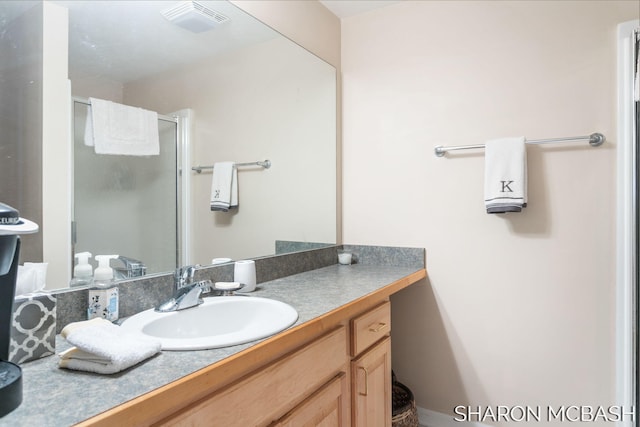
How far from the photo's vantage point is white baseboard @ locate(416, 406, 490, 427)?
1863 millimetres

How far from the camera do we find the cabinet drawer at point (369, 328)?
132 centimetres

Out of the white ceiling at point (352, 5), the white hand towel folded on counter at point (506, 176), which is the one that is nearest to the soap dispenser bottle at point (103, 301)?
the white hand towel folded on counter at point (506, 176)

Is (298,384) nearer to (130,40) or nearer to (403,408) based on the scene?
(403,408)

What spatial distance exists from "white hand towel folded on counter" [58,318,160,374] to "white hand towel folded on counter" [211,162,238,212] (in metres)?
0.75

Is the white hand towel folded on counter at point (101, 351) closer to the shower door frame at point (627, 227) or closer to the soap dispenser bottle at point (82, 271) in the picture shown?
the soap dispenser bottle at point (82, 271)

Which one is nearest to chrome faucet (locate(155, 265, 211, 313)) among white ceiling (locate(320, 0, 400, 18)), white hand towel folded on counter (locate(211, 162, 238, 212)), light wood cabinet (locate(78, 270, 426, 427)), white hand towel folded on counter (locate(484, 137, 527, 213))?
white hand towel folded on counter (locate(211, 162, 238, 212))

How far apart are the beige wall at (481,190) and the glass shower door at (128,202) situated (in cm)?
113

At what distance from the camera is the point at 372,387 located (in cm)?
143

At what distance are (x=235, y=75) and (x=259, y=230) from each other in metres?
0.67

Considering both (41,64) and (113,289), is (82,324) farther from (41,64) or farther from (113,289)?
(41,64)

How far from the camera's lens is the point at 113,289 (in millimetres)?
1048

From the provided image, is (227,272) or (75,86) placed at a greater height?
(75,86)

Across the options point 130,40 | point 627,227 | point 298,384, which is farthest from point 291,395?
point 627,227

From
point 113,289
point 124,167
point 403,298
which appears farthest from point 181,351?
point 403,298
